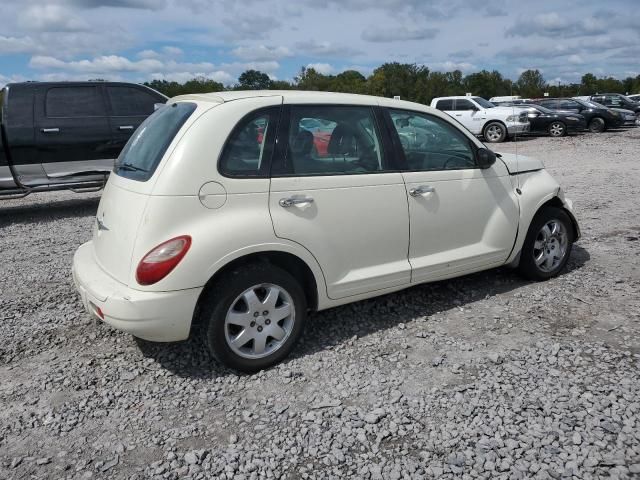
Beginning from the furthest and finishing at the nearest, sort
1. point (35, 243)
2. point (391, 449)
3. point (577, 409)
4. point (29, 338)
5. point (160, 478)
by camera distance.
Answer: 1. point (35, 243)
2. point (29, 338)
3. point (577, 409)
4. point (391, 449)
5. point (160, 478)

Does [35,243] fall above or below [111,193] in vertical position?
below

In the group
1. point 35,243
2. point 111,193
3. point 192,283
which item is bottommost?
point 35,243

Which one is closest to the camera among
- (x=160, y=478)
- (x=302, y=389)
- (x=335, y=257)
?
(x=160, y=478)

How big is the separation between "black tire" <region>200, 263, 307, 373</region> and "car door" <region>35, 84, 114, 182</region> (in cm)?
623

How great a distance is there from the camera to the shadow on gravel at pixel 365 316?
3846mm

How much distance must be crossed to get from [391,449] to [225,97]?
93.8 inches

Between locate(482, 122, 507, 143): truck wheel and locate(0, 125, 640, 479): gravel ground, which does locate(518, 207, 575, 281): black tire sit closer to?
locate(0, 125, 640, 479): gravel ground

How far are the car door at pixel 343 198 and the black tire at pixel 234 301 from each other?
248mm

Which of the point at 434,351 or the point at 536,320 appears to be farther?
the point at 536,320

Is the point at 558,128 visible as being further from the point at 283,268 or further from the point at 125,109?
the point at 283,268

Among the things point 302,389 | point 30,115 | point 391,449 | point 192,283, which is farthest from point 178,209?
point 30,115

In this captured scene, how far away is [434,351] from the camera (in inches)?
153

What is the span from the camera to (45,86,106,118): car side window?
8.57 m

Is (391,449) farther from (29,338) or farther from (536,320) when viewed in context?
(29,338)
